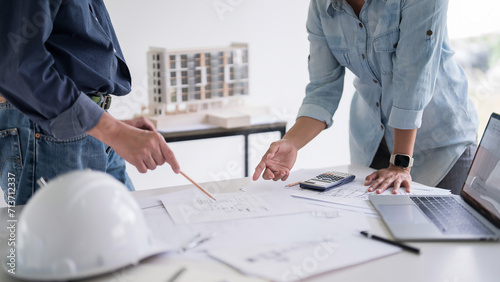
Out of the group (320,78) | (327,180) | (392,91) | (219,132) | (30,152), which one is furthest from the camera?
(219,132)

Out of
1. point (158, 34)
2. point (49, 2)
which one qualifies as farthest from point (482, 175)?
point (158, 34)

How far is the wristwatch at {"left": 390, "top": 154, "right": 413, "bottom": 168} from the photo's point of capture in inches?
56.9

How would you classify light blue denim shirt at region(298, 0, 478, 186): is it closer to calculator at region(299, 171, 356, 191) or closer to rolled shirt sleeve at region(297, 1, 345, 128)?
rolled shirt sleeve at region(297, 1, 345, 128)

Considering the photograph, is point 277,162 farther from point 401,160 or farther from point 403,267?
point 403,267

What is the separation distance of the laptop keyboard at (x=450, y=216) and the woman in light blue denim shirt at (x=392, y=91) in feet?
0.40

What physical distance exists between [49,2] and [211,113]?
4.98 ft

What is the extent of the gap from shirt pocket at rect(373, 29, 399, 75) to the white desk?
2.10ft

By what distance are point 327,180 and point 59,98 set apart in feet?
2.27

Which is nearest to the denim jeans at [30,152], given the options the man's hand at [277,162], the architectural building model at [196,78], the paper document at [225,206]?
the paper document at [225,206]

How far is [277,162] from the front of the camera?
1.46 metres

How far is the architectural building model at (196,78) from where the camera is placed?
8.12 feet

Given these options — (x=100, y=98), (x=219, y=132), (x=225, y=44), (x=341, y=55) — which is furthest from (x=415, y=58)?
(x=225, y=44)

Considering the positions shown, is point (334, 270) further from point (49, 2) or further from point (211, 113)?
point (211, 113)

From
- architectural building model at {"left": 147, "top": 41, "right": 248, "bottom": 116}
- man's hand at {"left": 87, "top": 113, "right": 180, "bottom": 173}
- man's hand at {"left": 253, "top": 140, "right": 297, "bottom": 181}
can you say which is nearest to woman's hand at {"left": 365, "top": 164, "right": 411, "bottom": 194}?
man's hand at {"left": 253, "top": 140, "right": 297, "bottom": 181}
